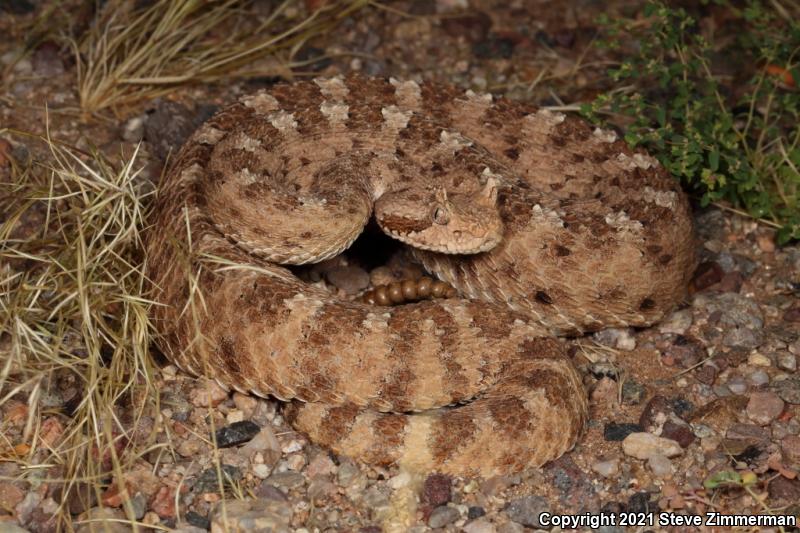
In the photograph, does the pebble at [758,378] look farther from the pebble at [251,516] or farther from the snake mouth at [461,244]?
the pebble at [251,516]

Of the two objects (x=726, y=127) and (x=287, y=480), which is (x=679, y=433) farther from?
(x=726, y=127)

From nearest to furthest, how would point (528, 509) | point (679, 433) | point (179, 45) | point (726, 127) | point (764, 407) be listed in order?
point (528, 509), point (679, 433), point (764, 407), point (726, 127), point (179, 45)

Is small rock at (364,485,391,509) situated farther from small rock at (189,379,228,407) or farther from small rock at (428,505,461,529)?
small rock at (189,379,228,407)

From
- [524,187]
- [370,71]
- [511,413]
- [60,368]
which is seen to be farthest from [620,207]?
[60,368]

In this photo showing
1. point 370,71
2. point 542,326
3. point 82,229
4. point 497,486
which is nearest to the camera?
point 497,486

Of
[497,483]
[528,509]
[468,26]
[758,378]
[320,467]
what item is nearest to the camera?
[528,509]

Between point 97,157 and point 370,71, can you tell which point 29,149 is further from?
point 370,71

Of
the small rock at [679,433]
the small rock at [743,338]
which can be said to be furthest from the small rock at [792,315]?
the small rock at [679,433]

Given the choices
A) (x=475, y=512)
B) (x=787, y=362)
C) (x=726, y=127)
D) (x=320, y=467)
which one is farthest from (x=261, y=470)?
(x=726, y=127)
